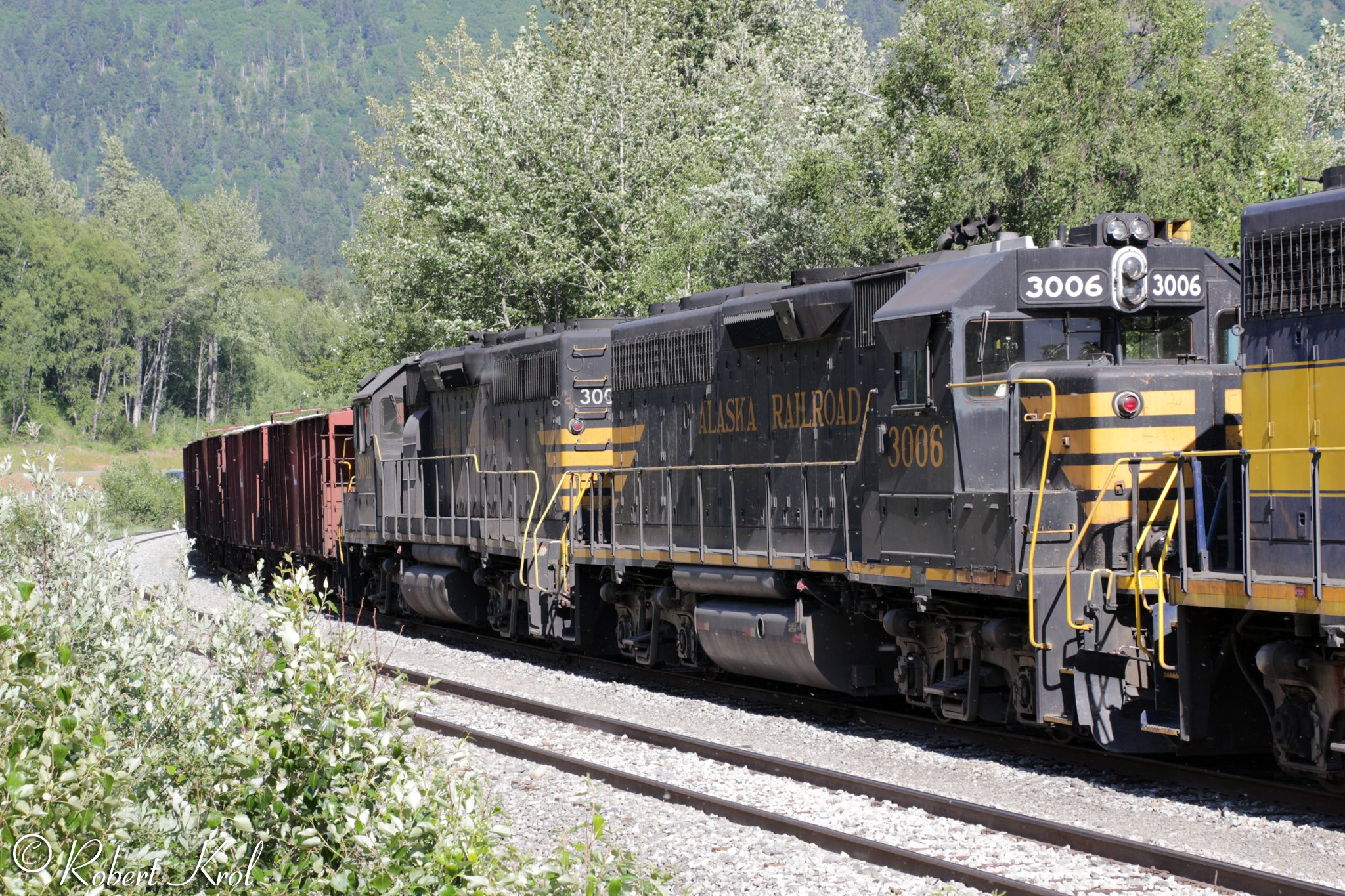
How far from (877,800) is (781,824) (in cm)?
97

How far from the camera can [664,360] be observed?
14000 millimetres

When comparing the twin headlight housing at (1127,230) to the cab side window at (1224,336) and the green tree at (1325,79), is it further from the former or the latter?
the green tree at (1325,79)

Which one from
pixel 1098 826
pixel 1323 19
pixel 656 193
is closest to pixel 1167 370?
pixel 1098 826

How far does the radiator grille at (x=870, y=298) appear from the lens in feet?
35.0

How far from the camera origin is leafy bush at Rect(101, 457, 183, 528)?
49.0 metres

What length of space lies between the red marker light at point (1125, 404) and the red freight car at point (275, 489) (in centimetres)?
1542

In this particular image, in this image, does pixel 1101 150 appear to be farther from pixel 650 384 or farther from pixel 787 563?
pixel 787 563

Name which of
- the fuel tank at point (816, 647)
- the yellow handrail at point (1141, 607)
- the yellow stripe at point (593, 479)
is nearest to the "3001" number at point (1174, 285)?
the yellow handrail at point (1141, 607)

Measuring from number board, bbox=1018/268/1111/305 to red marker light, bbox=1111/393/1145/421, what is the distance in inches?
29.4

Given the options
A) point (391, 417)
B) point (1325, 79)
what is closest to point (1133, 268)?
point (391, 417)

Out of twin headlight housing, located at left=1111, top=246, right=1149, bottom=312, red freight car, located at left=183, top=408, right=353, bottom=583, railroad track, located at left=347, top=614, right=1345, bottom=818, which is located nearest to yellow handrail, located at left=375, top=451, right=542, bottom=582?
railroad track, located at left=347, top=614, right=1345, bottom=818

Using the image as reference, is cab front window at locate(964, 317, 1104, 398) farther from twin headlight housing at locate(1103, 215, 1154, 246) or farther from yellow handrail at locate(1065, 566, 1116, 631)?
yellow handrail at locate(1065, 566, 1116, 631)

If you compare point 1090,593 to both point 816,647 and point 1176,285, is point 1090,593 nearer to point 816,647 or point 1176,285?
point 1176,285

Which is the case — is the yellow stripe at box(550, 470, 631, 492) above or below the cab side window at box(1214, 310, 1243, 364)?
below
